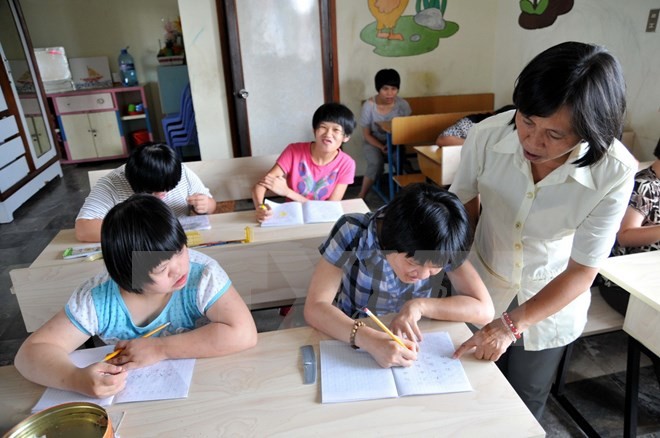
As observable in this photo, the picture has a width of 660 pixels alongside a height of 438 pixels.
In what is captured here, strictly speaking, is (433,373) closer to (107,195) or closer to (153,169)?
(153,169)

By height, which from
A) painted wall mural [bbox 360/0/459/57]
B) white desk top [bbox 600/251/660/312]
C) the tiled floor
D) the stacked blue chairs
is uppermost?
painted wall mural [bbox 360/0/459/57]

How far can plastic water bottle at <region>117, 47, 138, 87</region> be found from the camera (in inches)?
218

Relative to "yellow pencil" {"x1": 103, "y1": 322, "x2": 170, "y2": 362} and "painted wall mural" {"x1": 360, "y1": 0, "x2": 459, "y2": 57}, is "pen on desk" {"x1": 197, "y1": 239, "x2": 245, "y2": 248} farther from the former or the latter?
"painted wall mural" {"x1": 360, "y1": 0, "x2": 459, "y2": 57}

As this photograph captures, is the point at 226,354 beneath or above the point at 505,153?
beneath

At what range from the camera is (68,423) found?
744mm

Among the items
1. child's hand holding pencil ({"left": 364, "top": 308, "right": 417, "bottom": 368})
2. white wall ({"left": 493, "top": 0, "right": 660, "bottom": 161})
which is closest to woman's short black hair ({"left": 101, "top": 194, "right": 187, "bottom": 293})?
child's hand holding pencil ({"left": 364, "top": 308, "right": 417, "bottom": 368})

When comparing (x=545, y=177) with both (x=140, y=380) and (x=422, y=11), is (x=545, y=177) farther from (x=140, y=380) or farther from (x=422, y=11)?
(x=422, y=11)

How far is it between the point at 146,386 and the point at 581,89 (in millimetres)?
1019

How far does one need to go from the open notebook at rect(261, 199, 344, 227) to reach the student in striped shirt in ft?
1.15

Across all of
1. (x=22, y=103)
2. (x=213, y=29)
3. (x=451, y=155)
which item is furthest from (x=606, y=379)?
(x=22, y=103)

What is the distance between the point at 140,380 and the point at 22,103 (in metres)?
5.03

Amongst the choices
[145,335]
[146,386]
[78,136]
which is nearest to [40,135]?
[78,136]

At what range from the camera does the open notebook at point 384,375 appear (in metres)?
0.87

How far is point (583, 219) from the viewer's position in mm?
1011
